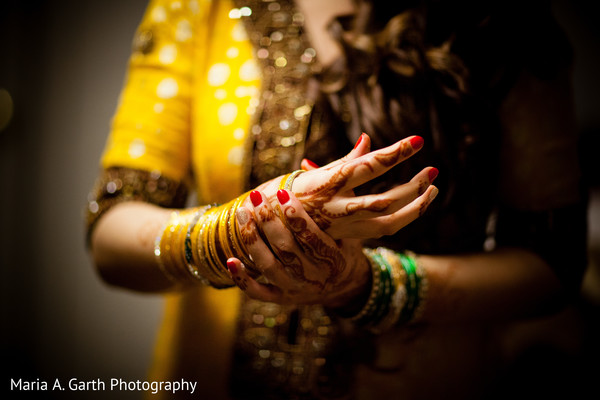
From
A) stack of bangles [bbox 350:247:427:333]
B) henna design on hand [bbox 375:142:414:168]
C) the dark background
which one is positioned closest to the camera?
henna design on hand [bbox 375:142:414:168]

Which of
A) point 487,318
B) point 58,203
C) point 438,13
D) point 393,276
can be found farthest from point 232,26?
point 58,203

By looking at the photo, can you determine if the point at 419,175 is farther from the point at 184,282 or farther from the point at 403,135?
the point at 184,282

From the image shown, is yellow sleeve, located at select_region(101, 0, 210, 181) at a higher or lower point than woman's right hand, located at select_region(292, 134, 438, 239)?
higher


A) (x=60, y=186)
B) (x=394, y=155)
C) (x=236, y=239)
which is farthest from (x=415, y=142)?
(x=60, y=186)

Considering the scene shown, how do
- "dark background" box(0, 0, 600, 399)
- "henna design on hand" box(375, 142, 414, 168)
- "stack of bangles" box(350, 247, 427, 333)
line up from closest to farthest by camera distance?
"henna design on hand" box(375, 142, 414, 168)
"stack of bangles" box(350, 247, 427, 333)
"dark background" box(0, 0, 600, 399)

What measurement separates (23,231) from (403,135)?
90cm

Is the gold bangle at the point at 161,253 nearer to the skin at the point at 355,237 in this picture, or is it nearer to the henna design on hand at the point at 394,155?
the skin at the point at 355,237

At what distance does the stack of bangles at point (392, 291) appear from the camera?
332mm

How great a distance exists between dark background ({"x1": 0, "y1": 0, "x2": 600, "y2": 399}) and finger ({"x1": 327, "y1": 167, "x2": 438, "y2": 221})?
531 millimetres

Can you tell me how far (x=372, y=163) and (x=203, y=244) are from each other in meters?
0.13

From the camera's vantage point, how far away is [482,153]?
1.28 ft

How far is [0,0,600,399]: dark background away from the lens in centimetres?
69

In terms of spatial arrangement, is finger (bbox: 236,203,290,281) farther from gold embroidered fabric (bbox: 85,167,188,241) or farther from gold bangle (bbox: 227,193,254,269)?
gold embroidered fabric (bbox: 85,167,188,241)

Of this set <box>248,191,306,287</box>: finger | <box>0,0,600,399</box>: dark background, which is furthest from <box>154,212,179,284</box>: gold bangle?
<box>0,0,600,399</box>: dark background
